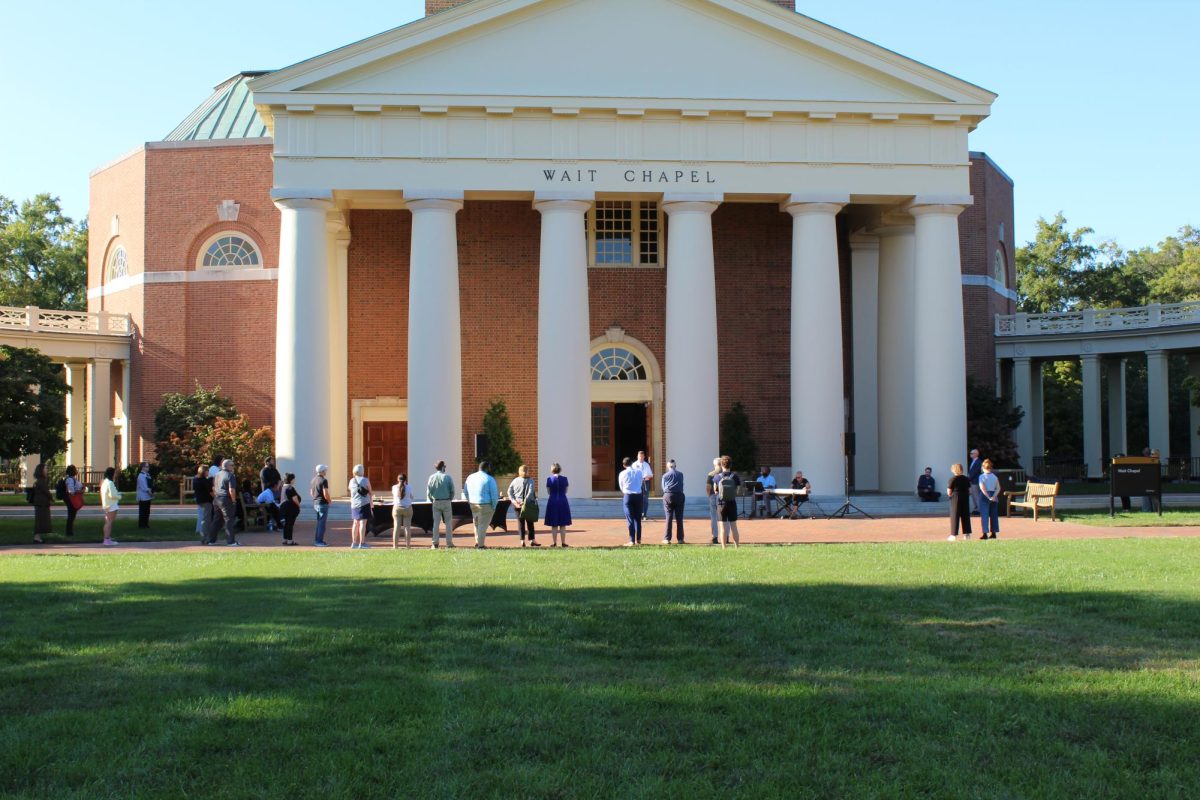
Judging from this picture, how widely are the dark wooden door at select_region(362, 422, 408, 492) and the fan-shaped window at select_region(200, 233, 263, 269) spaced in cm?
696

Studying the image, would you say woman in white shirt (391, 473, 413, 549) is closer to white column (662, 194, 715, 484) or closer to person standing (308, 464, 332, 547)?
person standing (308, 464, 332, 547)

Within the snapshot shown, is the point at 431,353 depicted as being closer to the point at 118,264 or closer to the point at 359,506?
the point at 359,506

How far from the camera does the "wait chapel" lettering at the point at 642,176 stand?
34.6 metres

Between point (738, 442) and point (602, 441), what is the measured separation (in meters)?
4.40

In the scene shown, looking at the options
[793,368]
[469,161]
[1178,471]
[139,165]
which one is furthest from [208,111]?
[1178,471]

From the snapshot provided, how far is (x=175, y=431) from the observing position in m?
38.8

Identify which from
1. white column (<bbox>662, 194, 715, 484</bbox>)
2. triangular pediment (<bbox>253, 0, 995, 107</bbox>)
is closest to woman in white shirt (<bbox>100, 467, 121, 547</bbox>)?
triangular pediment (<bbox>253, 0, 995, 107</bbox>)

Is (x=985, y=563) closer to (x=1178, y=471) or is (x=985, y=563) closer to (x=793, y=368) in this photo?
(x=793, y=368)

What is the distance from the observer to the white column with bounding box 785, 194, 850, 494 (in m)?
35.0

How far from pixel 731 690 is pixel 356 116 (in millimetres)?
28977

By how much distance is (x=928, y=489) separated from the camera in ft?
113

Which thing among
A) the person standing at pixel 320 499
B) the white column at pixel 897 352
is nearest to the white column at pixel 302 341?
A: the person standing at pixel 320 499

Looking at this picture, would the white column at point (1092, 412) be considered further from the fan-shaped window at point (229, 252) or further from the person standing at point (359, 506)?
the person standing at point (359, 506)

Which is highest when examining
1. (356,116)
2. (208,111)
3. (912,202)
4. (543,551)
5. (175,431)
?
(208,111)
